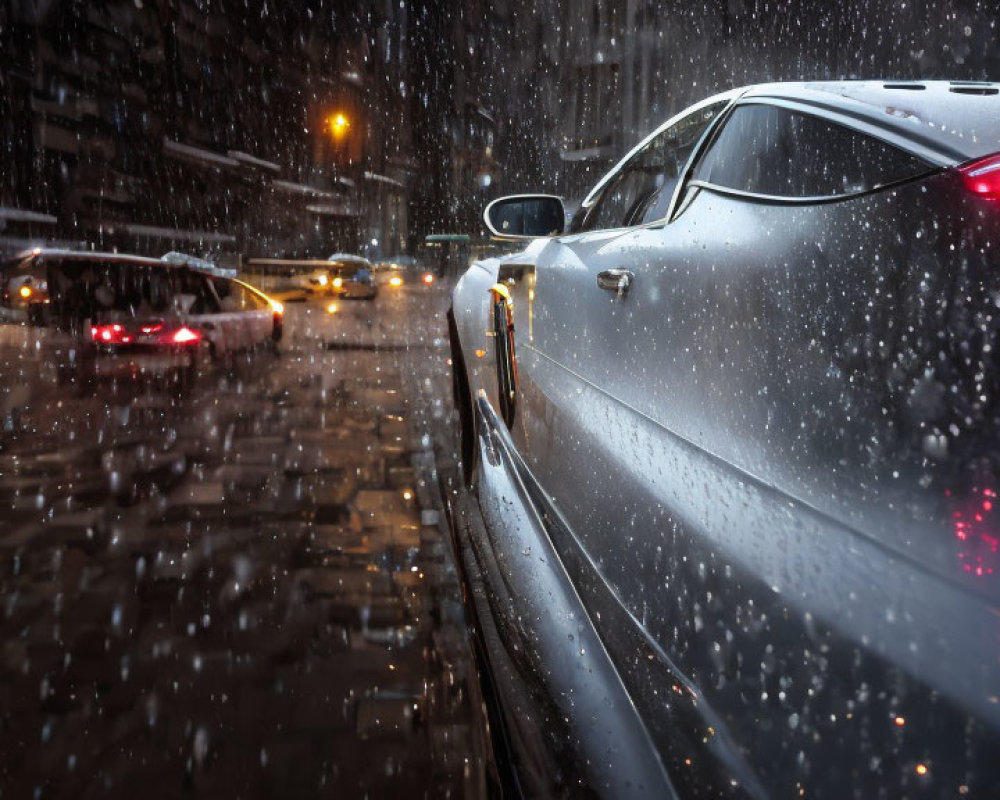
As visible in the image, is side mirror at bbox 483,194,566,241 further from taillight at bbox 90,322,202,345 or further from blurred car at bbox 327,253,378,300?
blurred car at bbox 327,253,378,300

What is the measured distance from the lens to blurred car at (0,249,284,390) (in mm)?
9062


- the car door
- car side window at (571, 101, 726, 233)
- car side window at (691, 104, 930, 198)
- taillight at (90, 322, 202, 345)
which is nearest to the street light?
taillight at (90, 322, 202, 345)

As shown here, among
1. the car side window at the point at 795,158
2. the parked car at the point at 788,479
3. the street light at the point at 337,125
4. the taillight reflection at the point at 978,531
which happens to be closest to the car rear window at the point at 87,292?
the parked car at the point at 788,479

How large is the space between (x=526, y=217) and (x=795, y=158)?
7.88 feet

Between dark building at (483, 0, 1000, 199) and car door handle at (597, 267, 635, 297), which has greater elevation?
dark building at (483, 0, 1000, 199)

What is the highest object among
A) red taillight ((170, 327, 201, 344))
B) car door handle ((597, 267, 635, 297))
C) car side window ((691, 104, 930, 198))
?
car side window ((691, 104, 930, 198))

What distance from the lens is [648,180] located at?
3152mm

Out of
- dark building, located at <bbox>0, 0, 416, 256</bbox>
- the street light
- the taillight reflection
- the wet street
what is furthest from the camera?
the street light

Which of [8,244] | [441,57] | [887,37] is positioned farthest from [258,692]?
[441,57]

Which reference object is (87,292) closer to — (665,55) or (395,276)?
(665,55)

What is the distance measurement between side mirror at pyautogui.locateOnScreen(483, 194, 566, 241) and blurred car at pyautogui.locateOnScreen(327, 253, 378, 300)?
27007mm

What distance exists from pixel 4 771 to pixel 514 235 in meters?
2.63

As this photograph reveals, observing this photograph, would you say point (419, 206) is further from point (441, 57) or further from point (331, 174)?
point (331, 174)

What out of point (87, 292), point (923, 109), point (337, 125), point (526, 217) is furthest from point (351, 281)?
point (923, 109)
